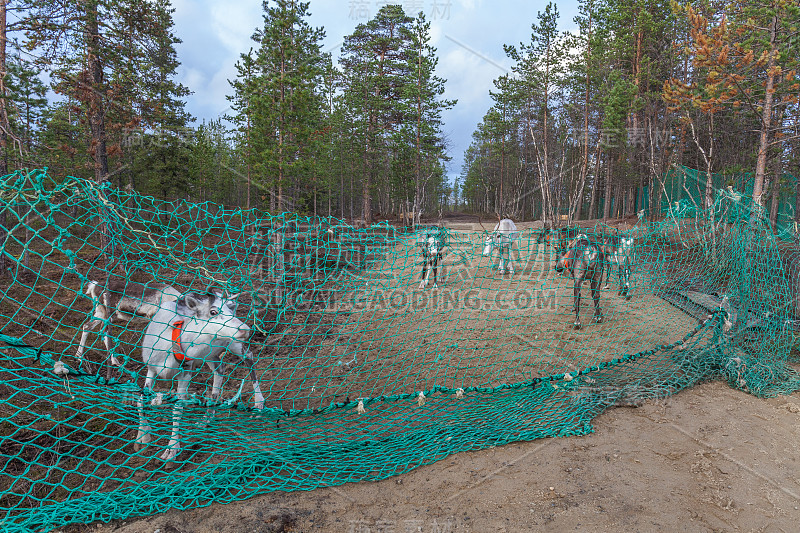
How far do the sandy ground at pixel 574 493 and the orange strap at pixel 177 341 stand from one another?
1.15 metres

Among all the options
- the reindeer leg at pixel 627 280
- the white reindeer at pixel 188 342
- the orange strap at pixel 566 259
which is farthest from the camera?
the orange strap at pixel 566 259

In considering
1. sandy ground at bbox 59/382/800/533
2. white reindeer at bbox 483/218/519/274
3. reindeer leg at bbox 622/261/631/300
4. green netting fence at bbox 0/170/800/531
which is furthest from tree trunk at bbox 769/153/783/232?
sandy ground at bbox 59/382/800/533

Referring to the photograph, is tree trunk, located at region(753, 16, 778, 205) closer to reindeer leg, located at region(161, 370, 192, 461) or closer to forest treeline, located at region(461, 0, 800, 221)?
forest treeline, located at region(461, 0, 800, 221)

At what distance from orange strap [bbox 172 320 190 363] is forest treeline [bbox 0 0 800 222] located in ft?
20.0

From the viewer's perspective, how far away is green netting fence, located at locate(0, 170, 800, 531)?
9.16 feet

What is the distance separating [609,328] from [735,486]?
152 inches

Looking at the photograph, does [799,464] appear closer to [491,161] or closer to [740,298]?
[740,298]

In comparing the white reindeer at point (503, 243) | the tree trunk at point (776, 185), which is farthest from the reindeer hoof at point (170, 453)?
the tree trunk at point (776, 185)

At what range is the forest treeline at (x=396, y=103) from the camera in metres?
8.76

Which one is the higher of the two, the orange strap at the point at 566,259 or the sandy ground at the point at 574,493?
A: the orange strap at the point at 566,259

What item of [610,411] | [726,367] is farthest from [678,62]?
[610,411]

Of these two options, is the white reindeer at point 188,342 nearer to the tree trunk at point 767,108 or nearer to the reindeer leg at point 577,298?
the reindeer leg at point 577,298

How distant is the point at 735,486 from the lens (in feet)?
9.11

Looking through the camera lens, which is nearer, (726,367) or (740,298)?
(726,367)
